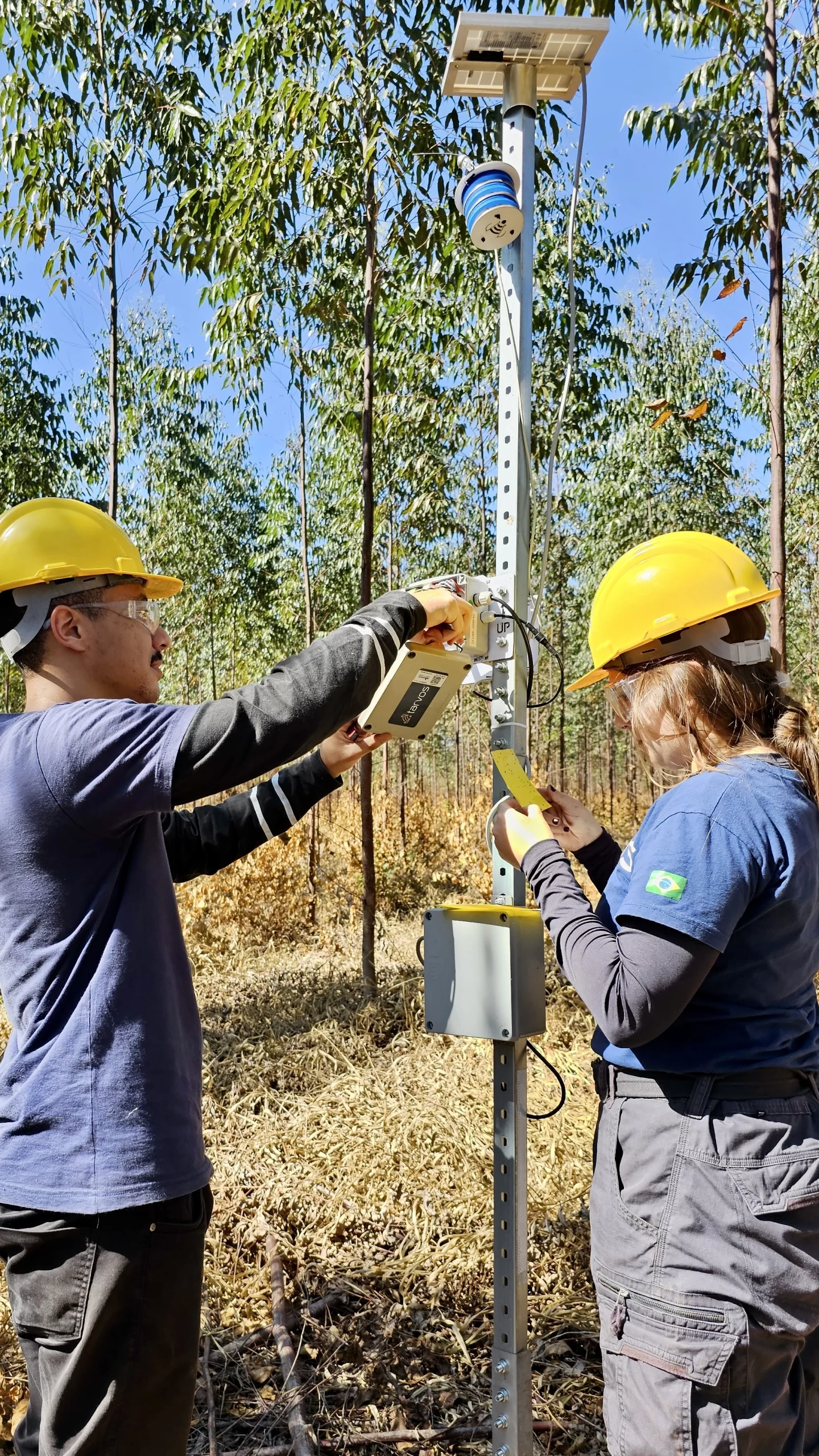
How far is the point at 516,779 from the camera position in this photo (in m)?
1.52

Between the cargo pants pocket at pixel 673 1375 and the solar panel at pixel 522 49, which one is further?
the solar panel at pixel 522 49

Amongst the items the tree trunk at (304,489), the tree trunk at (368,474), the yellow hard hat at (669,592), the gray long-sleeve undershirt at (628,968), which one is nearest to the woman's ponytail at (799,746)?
the yellow hard hat at (669,592)

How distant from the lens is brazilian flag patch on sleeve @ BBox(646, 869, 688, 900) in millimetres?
1185

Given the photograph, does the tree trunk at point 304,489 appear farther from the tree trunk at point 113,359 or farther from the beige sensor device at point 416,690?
the beige sensor device at point 416,690

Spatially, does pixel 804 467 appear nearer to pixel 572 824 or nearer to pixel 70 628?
pixel 572 824

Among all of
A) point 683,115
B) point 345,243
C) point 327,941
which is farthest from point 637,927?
point 327,941

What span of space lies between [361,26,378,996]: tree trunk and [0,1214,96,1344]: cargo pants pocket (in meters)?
3.31

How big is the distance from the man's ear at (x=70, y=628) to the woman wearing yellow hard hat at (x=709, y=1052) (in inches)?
30.8

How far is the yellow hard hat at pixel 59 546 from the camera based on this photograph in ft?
5.06

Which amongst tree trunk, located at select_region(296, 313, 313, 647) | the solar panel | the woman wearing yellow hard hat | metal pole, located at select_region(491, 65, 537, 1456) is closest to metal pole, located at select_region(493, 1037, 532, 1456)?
metal pole, located at select_region(491, 65, 537, 1456)

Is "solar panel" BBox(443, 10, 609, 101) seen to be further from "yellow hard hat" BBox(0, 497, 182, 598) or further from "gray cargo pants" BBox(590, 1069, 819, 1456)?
"gray cargo pants" BBox(590, 1069, 819, 1456)

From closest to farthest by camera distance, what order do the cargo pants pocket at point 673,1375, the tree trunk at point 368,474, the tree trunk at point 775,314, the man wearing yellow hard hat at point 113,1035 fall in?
the cargo pants pocket at point 673,1375 → the man wearing yellow hard hat at point 113,1035 → the tree trunk at point 775,314 → the tree trunk at point 368,474

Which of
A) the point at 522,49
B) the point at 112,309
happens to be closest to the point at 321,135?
the point at 112,309

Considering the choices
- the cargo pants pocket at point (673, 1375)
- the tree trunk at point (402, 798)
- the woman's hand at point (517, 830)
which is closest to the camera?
the cargo pants pocket at point (673, 1375)
